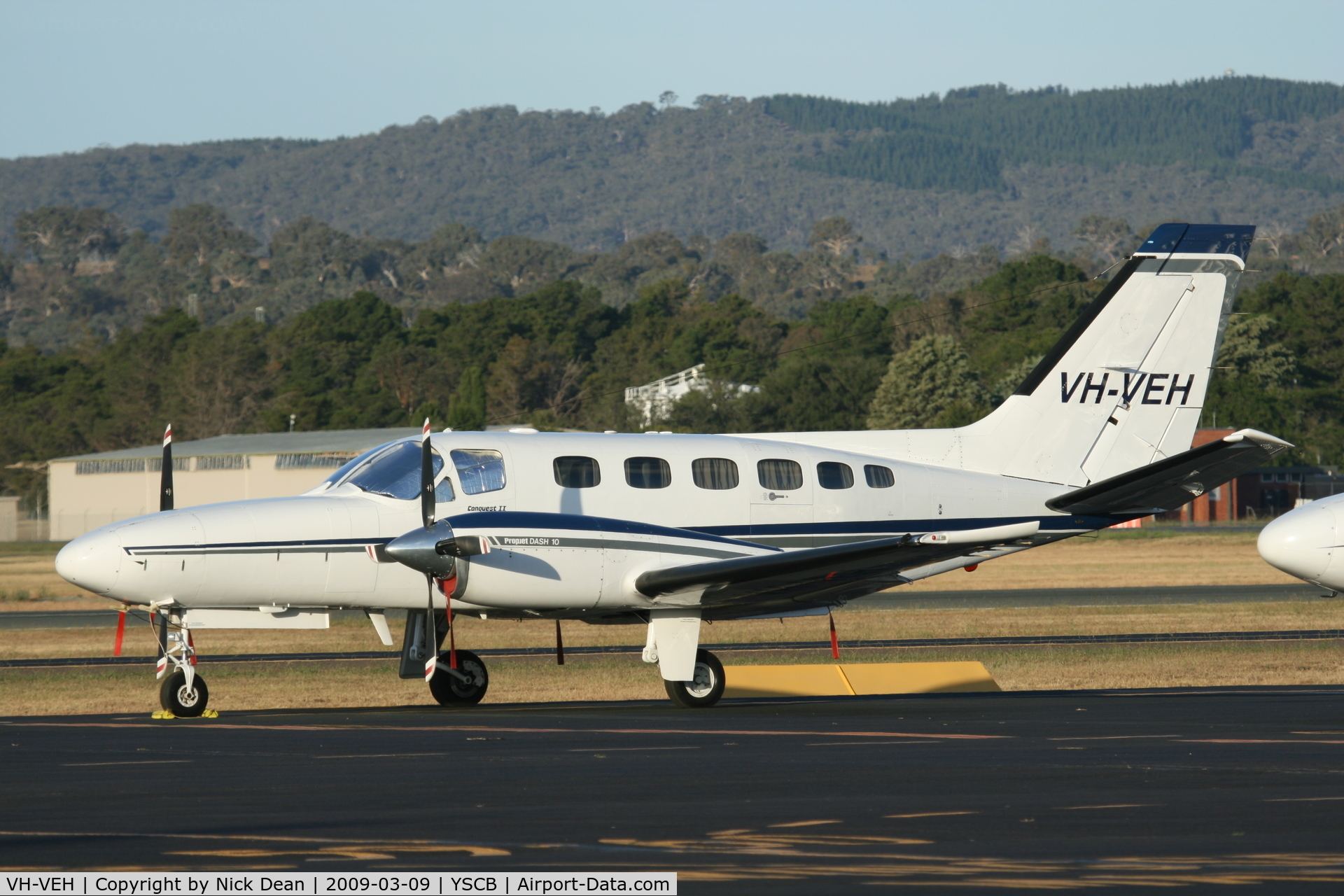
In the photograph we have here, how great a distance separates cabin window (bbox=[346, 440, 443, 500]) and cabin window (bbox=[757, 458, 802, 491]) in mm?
3944

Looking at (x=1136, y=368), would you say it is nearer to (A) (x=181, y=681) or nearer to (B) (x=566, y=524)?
(B) (x=566, y=524)

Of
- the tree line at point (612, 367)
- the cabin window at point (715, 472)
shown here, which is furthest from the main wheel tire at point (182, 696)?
the tree line at point (612, 367)

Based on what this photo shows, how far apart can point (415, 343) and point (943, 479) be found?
115 m

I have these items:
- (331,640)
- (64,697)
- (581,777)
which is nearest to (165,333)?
(331,640)

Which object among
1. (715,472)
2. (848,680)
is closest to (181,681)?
(715,472)

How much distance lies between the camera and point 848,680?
21078mm

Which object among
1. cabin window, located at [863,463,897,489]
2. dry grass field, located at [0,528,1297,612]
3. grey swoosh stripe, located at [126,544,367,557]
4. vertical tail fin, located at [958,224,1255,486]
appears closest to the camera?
grey swoosh stripe, located at [126,544,367,557]

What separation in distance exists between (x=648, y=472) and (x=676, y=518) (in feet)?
2.07

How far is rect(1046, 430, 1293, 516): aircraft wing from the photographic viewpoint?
1803cm

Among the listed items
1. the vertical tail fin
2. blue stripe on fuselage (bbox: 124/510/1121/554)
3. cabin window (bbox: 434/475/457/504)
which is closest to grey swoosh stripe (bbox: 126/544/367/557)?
blue stripe on fuselage (bbox: 124/510/1121/554)

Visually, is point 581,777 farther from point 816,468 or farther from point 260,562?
point 816,468

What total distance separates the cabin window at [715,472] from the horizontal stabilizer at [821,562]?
141 cm

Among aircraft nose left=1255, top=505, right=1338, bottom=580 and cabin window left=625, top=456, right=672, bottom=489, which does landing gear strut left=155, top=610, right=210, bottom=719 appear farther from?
aircraft nose left=1255, top=505, right=1338, bottom=580

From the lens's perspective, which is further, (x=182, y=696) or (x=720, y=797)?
(x=182, y=696)
